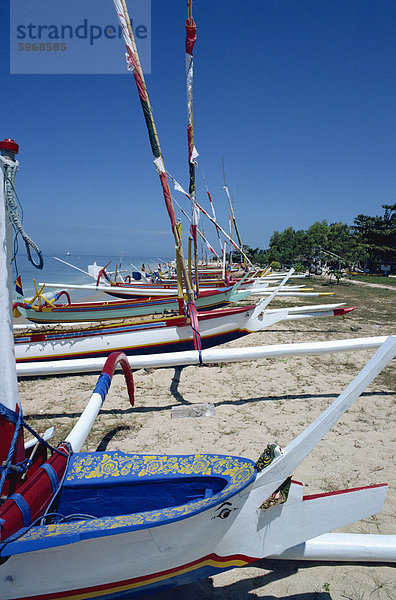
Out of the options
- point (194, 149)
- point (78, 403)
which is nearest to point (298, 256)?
point (194, 149)

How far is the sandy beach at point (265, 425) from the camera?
1.99 m

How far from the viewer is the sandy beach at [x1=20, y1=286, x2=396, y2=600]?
6.52 feet

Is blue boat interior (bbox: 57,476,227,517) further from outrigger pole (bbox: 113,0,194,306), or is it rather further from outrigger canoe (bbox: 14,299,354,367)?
outrigger pole (bbox: 113,0,194,306)

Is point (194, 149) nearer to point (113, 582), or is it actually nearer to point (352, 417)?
point (352, 417)

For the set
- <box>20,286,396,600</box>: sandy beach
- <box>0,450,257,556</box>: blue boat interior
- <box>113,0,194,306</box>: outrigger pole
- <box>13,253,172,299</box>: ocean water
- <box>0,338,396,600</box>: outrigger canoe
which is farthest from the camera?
<box>13,253,172,299</box>: ocean water

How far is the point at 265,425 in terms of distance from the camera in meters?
3.78

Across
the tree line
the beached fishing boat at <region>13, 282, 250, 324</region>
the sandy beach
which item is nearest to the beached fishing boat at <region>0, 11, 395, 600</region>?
the sandy beach

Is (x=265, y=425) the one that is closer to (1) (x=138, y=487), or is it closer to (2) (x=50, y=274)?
(1) (x=138, y=487)

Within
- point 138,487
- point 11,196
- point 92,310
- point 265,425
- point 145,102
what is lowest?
point 265,425

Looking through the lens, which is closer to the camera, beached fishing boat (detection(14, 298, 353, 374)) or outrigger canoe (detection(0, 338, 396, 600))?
outrigger canoe (detection(0, 338, 396, 600))

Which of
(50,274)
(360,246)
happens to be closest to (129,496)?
(360,246)

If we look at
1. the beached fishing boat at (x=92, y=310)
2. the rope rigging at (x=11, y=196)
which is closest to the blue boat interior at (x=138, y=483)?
the rope rigging at (x=11, y=196)

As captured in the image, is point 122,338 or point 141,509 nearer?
point 141,509

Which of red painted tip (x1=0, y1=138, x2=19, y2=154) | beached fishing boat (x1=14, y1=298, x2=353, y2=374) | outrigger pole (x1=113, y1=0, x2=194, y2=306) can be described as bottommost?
beached fishing boat (x1=14, y1=298, x2=353, y2=374)
